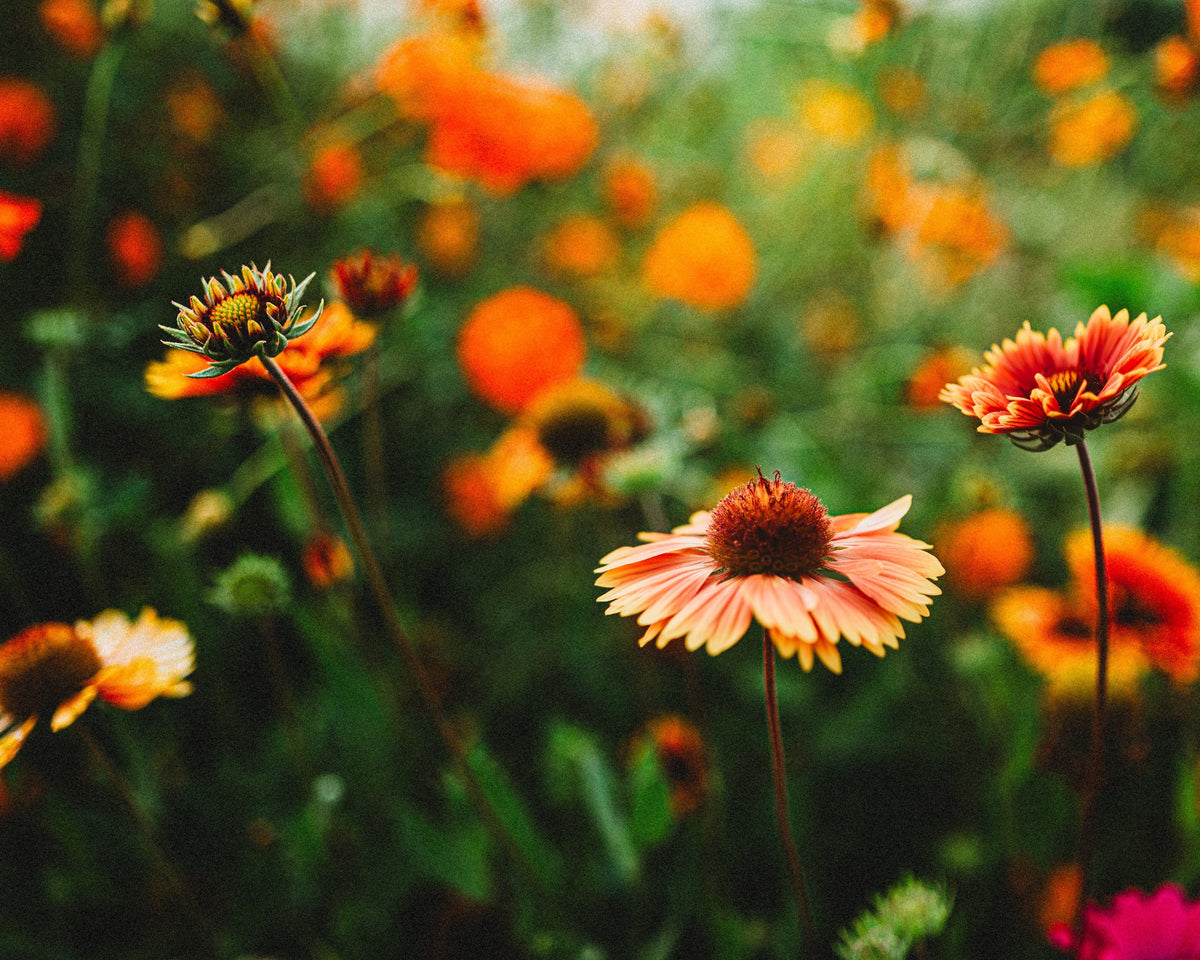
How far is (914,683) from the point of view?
78 centimetres

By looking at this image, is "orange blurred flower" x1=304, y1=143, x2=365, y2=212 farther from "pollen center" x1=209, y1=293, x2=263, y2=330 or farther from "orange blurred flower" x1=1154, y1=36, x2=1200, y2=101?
"orange blurred flower" x1=1154, y1=36, x2=1200, y2=101

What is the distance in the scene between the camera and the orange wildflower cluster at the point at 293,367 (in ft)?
1.22

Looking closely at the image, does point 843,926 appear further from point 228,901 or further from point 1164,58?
point 1164,58

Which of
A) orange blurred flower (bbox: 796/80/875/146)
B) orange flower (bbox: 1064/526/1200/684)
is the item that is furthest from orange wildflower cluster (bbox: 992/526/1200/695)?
orange blurred flower (bbox: 796/80/875/146)

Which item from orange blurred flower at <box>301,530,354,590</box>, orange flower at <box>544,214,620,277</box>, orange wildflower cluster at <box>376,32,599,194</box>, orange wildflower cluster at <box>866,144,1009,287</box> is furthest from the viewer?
orange flower at <box>544,214,620,277</box>

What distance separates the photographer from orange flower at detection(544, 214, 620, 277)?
129 cm

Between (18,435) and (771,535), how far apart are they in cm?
84

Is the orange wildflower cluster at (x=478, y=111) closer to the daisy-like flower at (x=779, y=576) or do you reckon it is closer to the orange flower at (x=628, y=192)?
the orange flower at (x=628, y=192)

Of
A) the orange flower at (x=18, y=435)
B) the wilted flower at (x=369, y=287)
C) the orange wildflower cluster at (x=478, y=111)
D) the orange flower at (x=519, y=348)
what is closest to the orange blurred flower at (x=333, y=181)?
the orange wildflower cluster at (x=478, y=111)

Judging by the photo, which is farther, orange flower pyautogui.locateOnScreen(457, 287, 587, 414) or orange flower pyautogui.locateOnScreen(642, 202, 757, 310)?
orange flower pyautogui.locateOnScreen(642, 202, 757, 310)

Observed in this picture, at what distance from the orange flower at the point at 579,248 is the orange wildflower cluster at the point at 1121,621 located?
89 cm

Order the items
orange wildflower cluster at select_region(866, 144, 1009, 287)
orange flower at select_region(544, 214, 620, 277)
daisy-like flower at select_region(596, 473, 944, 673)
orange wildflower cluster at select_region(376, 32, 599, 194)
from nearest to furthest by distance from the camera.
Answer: daisy-like flower at select_region(596, 473, 944, 673) < orange wildflower cluster at select_region(376, 32, 599, 194) < orange wildflower cluster at select_region(866, 144, 1009, 287) < orange flower at select_region(544, 214, 620, 277)

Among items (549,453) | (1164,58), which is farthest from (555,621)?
(1164,58)

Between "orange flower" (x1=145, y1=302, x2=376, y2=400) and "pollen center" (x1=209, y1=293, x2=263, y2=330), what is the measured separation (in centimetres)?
6
